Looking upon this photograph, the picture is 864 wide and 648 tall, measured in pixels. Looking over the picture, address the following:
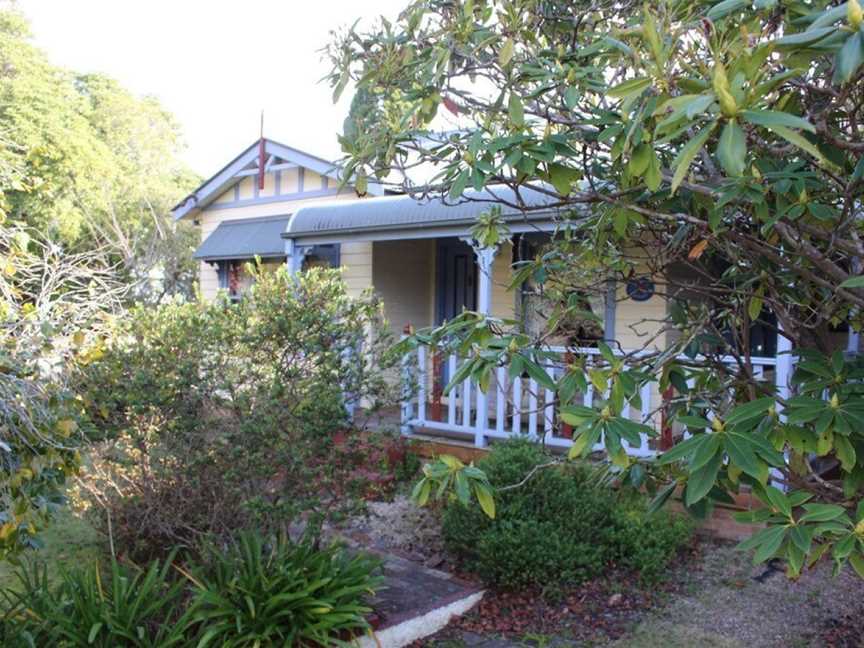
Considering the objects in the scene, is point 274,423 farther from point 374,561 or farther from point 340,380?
point 374,561

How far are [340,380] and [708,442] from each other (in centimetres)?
343

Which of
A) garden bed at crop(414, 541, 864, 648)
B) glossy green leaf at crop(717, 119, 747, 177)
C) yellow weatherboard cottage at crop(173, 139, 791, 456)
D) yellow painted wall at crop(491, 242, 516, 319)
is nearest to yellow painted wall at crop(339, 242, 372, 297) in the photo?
yellow weatherboard cottage at crop(173, 139, 791, 456)

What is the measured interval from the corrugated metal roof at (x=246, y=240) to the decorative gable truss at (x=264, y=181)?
0.40 meters

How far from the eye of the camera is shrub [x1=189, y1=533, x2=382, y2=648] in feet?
14.0

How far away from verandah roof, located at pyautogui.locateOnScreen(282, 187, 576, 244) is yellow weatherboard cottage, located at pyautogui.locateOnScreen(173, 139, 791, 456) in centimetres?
2

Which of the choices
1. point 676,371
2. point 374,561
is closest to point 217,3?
point 374,561

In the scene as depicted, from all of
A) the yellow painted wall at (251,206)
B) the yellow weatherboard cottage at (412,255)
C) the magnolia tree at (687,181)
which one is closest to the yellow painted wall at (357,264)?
the yellow weatherboard cottage at (412,255)

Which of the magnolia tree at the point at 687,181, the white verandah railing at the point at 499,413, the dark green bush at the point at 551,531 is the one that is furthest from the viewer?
the white verandah railing at the point at 499,413

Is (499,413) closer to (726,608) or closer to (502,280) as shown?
(726,608)

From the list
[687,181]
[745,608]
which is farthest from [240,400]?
[745,608]

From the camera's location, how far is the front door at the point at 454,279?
449 inches

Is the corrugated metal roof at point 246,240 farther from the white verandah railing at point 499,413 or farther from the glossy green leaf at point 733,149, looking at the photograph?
the glossy green leaf at point 733,149

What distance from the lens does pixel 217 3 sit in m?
11.9

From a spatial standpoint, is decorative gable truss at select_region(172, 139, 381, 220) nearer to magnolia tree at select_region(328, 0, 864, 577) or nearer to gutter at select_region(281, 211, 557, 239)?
gutter at select_region(281, 211, 557, 239)
